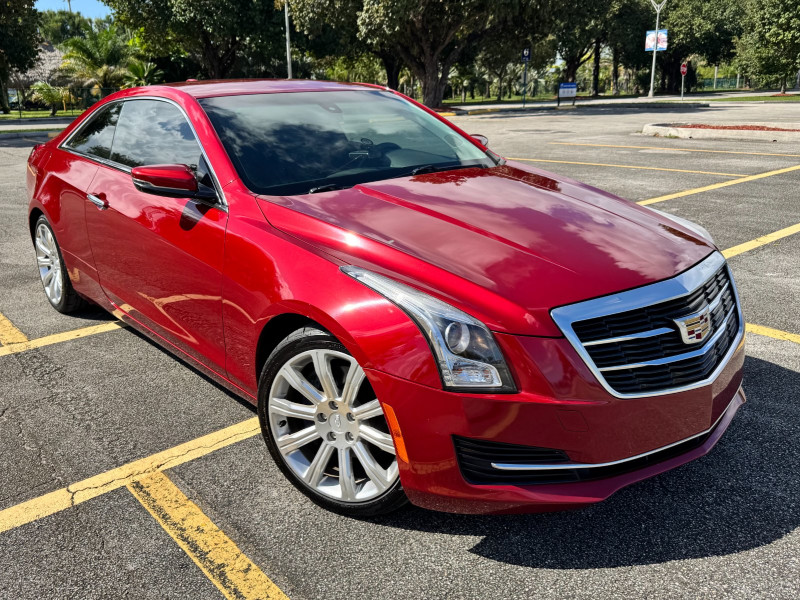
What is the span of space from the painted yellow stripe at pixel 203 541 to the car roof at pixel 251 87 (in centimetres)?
199

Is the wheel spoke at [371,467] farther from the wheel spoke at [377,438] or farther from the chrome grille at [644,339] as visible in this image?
the chrome grille at [644,339]

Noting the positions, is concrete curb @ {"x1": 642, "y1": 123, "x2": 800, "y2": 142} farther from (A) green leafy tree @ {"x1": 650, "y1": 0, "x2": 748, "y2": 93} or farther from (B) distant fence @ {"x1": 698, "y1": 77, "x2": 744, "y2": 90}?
(B) distant fence @ {"x1": 698, "y1": 77, "x2": 744, "y2": 90}

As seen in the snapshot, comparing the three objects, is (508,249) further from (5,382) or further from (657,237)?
(5,382)

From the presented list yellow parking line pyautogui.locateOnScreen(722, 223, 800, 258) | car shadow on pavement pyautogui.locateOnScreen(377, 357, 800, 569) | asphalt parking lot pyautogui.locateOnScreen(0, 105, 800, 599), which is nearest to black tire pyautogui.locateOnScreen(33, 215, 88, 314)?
asphalt parking lot pyautogui.locateOnScreen(0, 105, 800, 599)

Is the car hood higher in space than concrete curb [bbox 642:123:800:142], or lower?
higher

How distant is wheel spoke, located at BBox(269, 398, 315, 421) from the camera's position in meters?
2.74

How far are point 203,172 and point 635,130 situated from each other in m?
17.7

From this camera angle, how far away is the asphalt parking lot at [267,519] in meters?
2.38

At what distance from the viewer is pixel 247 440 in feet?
11.0

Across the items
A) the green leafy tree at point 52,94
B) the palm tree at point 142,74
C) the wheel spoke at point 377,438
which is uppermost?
the palm tree at point 142,74

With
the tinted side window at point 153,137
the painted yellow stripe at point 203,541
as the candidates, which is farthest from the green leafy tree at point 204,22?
the painted yellow stripe at point 203,541

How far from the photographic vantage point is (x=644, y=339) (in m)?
2.38

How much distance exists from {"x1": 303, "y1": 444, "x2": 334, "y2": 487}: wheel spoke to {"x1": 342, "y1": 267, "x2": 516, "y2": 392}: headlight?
2.26ft

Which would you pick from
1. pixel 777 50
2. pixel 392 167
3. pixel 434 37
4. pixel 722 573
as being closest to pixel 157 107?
pixel 392 167
